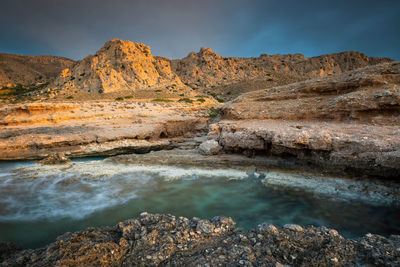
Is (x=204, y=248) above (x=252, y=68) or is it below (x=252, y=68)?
below

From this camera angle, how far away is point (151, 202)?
6.19 metres

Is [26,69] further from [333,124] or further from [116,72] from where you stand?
[333,124]

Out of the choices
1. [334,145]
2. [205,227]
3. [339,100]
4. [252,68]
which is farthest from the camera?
[252,68]

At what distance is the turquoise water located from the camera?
490 centimetres

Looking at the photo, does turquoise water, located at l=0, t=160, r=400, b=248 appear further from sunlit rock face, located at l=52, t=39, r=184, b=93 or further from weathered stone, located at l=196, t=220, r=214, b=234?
sunlit rock face, located at l=52, t=39, r=184, b=93

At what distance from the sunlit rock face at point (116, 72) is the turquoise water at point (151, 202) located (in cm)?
3191

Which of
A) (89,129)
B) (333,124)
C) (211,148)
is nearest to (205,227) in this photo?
(211,148)

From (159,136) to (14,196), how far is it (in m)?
9.57

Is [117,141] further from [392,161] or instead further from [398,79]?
[398,79]

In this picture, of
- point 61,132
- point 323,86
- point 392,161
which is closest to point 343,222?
point 392,161

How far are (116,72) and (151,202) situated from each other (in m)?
39.8

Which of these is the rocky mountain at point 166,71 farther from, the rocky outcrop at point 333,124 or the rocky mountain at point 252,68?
the rocky outcrop at point 333,124

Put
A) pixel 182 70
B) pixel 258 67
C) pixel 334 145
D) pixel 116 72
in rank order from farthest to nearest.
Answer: pixel 258 67
pixel 182 70
pixel 116 72
pixel 334 145

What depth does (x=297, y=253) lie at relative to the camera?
273 cm
